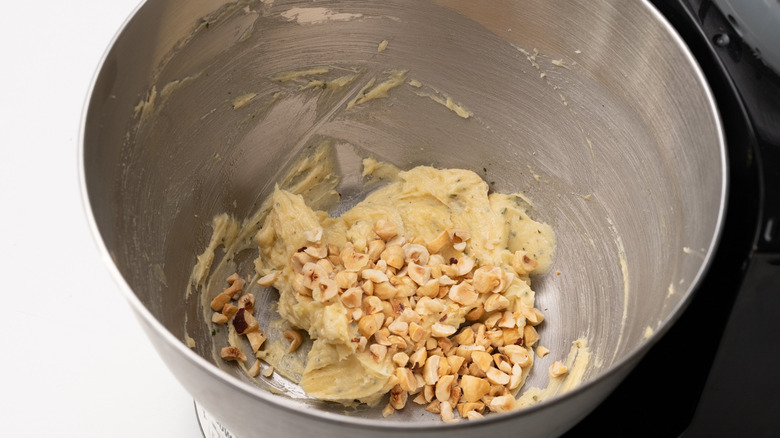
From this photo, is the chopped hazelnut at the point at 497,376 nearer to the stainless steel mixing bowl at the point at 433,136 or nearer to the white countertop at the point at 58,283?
the stainless steel mixing bowl at the point at 433,136

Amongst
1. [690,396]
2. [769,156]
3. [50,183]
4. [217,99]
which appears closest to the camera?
[769,156]

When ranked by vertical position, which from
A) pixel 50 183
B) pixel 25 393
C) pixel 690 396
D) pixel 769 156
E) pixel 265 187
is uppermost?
pixel 769 156

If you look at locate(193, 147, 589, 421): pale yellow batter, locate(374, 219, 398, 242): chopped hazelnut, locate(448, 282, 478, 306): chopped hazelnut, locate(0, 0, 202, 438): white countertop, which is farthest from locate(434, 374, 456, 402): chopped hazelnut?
locate(0, 0, 202, 438): white countertop

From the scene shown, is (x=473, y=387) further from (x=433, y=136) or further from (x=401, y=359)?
(x=433, y=136)

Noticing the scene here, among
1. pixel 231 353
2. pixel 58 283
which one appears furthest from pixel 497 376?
pixel 58 283

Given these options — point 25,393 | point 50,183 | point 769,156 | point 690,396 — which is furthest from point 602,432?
point 50,183

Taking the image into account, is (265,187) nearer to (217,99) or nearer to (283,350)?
(217,99)

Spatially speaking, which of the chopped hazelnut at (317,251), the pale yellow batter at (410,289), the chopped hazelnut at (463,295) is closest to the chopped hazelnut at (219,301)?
the pale yellow batter at (410,289)
